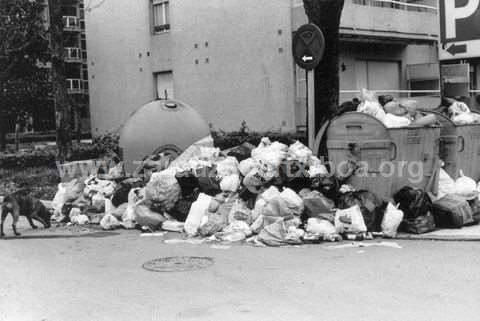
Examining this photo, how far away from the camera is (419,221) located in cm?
824

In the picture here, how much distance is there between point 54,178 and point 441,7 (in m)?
9.68

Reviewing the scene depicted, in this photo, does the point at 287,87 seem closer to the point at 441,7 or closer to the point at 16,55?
the point at 441,7

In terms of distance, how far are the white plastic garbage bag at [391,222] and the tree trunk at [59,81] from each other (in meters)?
10.6

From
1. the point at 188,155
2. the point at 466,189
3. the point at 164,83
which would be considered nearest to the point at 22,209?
the point at 188,155

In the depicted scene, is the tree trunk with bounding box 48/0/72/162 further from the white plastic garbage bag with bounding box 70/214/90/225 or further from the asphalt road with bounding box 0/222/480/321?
the asphalt road with bounding box 0/222/480/321

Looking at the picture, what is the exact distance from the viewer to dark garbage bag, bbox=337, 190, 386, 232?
811 cm

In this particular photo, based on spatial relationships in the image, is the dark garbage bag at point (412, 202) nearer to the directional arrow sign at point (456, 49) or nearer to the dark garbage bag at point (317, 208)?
the dark garbage bag at point (317, 208)

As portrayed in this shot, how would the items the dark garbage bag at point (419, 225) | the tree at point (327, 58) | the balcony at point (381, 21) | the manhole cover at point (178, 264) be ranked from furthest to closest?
the balcony at point (381, 21) < the tree at point (327, 58) < the dark garbage bag at point (419, 225) < the manhole cover at point (178, 264)

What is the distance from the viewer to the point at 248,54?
19.2m

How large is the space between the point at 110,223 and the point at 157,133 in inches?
109

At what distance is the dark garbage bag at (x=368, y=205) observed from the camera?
26.6ft

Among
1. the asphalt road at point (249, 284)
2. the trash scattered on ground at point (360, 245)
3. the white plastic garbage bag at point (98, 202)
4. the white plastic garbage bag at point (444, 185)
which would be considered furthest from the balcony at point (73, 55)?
the trash scattered on ground at point (360, 245)

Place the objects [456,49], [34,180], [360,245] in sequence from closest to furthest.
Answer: [360,245], [456,49], [34,180]

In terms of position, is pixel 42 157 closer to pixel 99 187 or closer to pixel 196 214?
pixel 99 187
